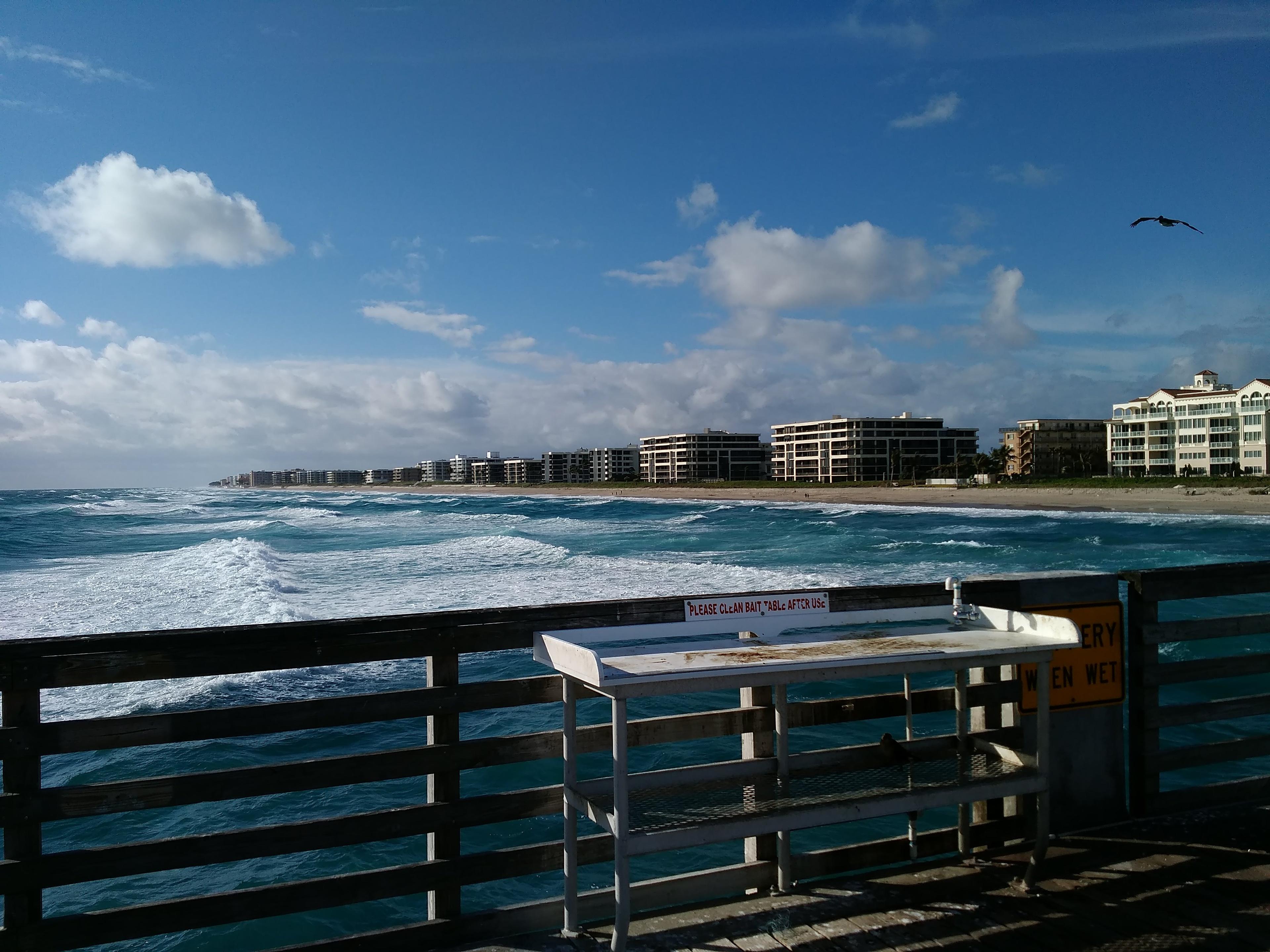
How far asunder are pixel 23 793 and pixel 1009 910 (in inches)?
142

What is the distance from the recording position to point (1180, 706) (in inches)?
169

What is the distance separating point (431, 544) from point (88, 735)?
111 feet

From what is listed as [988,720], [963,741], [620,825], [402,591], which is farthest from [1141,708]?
[402,591]

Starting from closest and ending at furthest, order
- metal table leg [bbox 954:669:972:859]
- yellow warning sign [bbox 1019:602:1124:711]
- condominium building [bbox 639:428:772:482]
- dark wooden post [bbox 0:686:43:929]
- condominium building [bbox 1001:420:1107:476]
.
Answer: dark wooden post [bbox 0:686:43:929] < metal table leg [bbox 954:669:972:859] < yellow warning sign [bbox 1019:602:1124:711] < condominium building [bbox 1001:420:1107:476] < condominium building [bbox 639:428:772:482]

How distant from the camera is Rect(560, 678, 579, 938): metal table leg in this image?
10.5 feet

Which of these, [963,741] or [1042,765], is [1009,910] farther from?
[963,741]

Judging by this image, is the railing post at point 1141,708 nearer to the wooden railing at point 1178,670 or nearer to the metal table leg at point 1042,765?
the wooden railing at point 1178,670

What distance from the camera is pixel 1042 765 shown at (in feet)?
11.7

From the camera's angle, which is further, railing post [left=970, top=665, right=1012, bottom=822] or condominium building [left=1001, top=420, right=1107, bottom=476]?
condominium building [left=1001, top=420, right=1107, bottom=476]

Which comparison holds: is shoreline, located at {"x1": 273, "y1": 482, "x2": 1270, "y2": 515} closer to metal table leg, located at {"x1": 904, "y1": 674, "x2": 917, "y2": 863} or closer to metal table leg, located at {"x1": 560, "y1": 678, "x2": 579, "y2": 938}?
metal table leg, located at {"x1": 904, "y1": 674, "x2": 917, "y2": 863}

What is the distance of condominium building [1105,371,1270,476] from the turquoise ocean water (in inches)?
2084

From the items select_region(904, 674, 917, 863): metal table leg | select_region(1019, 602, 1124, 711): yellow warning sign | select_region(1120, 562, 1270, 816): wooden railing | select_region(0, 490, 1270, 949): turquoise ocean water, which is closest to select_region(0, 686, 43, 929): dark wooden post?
select_region(0, 490, 1270, 949): turquoise ocean water

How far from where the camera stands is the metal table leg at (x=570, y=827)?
3.19 meters

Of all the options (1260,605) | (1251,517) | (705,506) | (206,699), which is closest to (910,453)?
(705,506)
